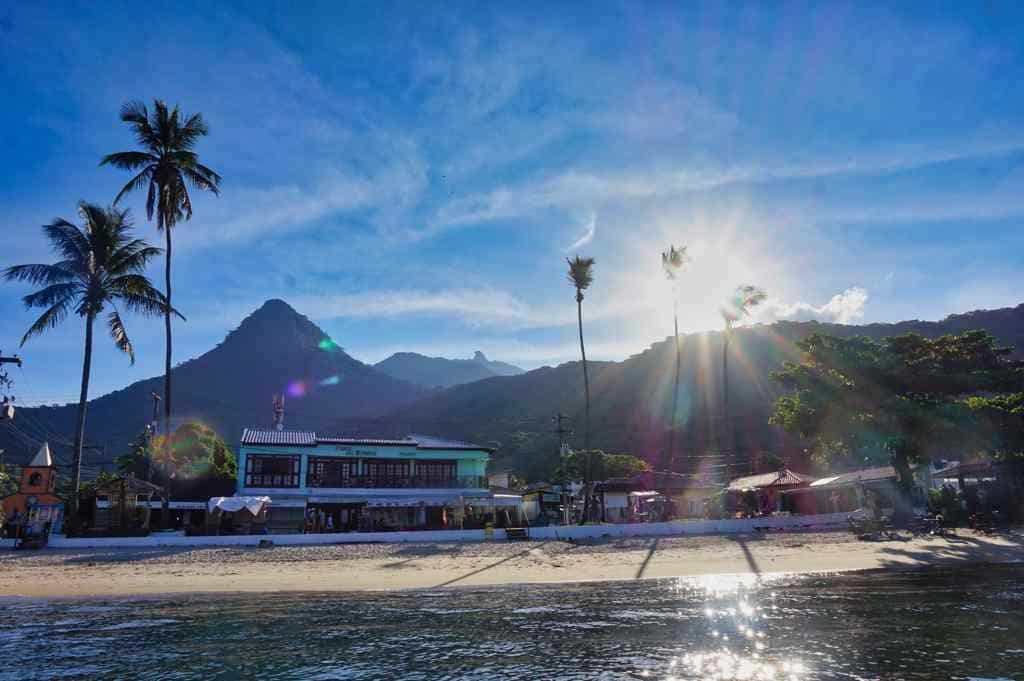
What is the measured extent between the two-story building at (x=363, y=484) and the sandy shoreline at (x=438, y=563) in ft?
36.8

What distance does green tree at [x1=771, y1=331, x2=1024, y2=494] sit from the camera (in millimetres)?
30938

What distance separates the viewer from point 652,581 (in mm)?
21594

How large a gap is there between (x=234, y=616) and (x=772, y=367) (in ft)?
385

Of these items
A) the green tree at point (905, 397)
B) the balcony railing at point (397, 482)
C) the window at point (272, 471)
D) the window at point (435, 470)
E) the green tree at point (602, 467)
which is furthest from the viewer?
the green tree at point (602, 467)

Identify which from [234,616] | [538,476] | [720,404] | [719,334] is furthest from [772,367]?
[234,616]

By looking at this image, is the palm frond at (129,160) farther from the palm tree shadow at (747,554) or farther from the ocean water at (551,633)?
the palm tree shadow at (747,554)

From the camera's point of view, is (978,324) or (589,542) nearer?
(589,542)

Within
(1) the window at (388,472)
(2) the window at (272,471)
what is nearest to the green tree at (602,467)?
(1) the window at (388,472)

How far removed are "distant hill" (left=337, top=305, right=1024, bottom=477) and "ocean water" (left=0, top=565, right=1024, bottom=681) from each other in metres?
54.9

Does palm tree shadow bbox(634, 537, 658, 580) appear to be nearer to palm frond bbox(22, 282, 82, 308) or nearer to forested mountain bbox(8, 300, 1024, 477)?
palm frond bbox(22, 282, 82, 308)

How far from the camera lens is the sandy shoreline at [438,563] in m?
21.7

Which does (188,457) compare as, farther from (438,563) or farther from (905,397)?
(905,397)

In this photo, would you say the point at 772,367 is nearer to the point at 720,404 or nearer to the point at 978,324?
the point at 720,404

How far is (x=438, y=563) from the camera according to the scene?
85.2 feet
